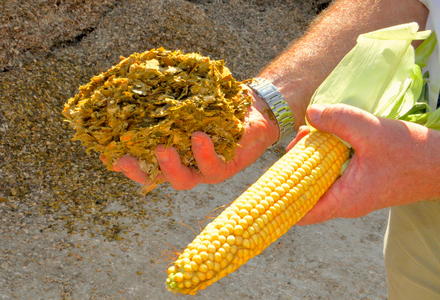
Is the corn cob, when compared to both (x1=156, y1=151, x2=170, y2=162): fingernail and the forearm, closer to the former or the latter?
(x1=156, y1=151, x2=170, y2=162): fingernail

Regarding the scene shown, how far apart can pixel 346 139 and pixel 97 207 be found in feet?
8.13

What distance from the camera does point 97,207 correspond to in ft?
10.8

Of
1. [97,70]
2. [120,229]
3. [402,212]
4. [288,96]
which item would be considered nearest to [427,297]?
[402,212]

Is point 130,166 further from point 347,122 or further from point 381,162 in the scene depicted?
point 381,162

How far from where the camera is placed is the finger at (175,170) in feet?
5.73

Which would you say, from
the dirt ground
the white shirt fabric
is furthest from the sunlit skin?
the dirt ground

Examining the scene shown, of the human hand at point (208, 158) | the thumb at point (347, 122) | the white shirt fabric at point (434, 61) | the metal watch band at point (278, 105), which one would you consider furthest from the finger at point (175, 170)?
the white shirt fabric at point (434, 61)

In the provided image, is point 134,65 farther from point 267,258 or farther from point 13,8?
point 13,8

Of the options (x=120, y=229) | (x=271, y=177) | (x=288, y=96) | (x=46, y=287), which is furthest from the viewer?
(x=120, y=229)

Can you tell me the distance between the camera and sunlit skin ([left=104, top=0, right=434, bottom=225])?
1.50 metres

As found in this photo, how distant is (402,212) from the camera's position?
6.54 feet

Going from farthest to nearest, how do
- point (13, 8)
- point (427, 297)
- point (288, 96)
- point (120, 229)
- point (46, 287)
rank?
point (13, 8) < point (120, 229) < point (46, 287) < point (288, 96) < point (427, 297)

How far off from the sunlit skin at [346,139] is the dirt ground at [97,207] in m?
0.94

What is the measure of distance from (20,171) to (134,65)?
218cm
